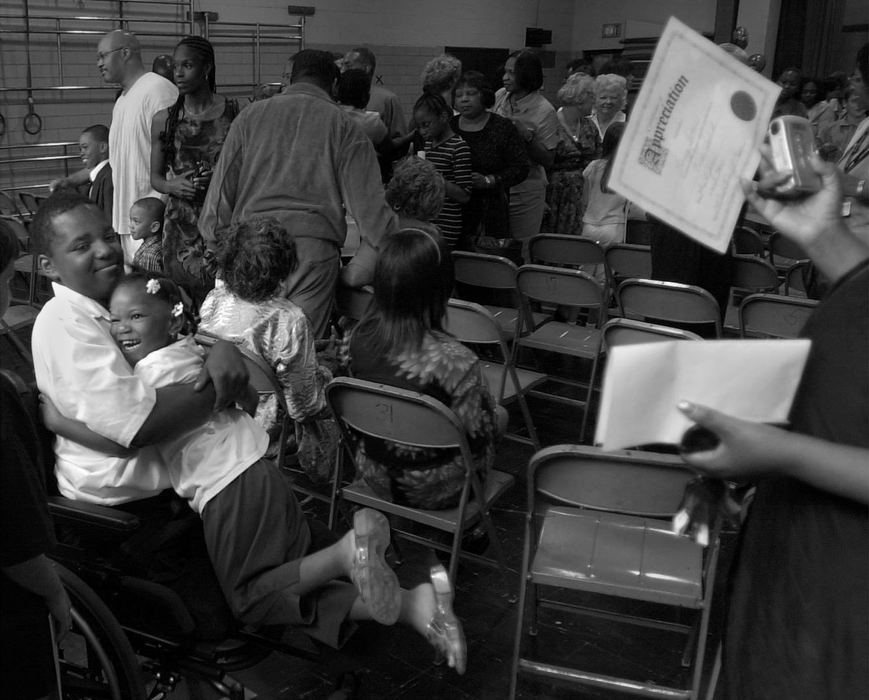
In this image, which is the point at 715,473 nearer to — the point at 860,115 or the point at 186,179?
the point at 186,179

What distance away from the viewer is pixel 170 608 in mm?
1744

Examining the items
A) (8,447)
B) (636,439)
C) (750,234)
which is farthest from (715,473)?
(750,234)

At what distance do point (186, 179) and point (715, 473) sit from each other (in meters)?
3.57

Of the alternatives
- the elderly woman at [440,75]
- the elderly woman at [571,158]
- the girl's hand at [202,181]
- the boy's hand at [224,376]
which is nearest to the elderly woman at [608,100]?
the elderly woman at [571,158]

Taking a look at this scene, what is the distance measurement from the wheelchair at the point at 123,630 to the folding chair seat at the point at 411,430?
56cm

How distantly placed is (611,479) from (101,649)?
1.12 metres

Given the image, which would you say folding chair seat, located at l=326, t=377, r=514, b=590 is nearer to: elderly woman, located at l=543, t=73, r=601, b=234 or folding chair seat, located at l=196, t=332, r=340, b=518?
folding chair seat, located at l=196, t=332, r=340, b=518

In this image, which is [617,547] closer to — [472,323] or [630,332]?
[630,332]

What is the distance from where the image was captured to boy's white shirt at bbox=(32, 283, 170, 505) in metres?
1.72

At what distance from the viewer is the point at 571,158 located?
5719 mm

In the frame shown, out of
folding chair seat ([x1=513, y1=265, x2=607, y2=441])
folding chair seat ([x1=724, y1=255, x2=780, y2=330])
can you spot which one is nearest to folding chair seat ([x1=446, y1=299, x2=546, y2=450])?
folding chair seat ([x1=513, y1=265, x2=607, y2=441])

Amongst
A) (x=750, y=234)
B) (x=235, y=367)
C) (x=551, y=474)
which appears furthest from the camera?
(x=750, y=234)

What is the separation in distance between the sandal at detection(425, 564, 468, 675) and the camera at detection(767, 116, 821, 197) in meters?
1.07

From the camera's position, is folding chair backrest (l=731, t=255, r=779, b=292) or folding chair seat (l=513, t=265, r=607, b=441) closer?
folding chair seat (l=513, t=265, r=607, b=441)
